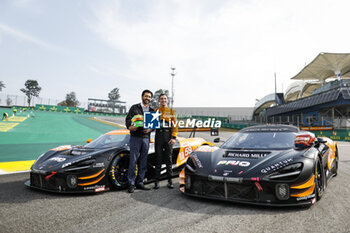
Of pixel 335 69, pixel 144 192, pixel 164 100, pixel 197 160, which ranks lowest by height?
pixel 144 192

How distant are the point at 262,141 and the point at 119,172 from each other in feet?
8.69

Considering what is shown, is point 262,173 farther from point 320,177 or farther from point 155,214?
point 155,214

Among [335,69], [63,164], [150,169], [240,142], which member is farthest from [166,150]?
[335,69]

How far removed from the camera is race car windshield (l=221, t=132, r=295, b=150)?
163 inches

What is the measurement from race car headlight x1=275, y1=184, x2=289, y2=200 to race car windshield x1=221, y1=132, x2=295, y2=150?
0.96m

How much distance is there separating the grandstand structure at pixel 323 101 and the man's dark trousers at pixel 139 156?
71.4 feet

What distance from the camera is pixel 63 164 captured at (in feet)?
13.1

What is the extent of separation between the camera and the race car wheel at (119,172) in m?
4.30

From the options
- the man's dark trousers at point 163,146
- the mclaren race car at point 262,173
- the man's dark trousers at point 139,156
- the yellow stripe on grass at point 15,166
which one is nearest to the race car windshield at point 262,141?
the mclaren race car at point 262,173

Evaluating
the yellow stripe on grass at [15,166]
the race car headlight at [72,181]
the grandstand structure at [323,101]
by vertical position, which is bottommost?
the yellow stripe on grass at [15,166]

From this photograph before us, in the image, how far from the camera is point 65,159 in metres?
4.17

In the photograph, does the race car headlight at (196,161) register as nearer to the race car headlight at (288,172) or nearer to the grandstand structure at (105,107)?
A: the race car headlight at (288,172)

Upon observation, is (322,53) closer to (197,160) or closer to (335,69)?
(335,69)

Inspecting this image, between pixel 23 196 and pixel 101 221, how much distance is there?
1.92 m
